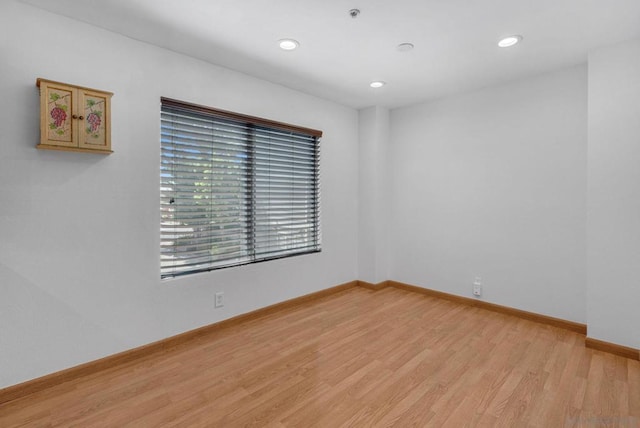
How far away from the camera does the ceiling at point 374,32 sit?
2090 millimetres

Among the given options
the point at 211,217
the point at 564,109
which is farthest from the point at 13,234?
the point at 564,109

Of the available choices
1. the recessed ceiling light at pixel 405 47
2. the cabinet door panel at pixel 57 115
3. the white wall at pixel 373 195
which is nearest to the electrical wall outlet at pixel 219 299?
the cabinet door panel at pixel 57 115

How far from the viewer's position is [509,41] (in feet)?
8.29

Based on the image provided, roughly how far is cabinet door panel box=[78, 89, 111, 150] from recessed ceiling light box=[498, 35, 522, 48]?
9.88ft

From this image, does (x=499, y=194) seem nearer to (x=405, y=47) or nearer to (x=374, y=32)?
(x=405, y=47)

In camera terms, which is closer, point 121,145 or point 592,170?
point 121,145

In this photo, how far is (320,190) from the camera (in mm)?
4016

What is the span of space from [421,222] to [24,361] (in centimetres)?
398

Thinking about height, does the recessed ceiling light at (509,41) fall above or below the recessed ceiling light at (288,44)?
below

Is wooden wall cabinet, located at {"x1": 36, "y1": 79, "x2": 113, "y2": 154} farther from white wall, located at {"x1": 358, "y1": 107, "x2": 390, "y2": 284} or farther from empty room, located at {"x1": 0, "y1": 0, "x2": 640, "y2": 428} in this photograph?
white wall, located at {"x1": 358, "y1": 107, "x2": 390, "y2": 284}

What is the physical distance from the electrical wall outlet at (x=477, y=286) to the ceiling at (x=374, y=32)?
2211 mm

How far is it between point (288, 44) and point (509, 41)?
1759 mm

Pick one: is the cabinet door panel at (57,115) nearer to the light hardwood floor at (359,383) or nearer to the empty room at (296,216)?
the empty room at (296,216)

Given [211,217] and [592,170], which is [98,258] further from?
[592,170]
